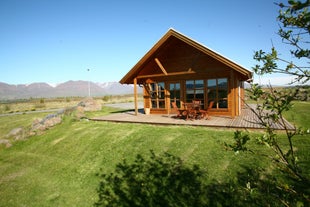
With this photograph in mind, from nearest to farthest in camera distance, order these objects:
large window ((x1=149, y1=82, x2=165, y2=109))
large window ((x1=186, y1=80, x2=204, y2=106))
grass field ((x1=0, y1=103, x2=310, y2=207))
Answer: grass field ((x1=0, y1=103, x2=310, y2=207)), large window ((x1=186, y1=80, x2=204, y2=106)), large window ((x1=149, y1=82, x2=165, y2=109))

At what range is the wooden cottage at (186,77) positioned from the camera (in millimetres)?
12531

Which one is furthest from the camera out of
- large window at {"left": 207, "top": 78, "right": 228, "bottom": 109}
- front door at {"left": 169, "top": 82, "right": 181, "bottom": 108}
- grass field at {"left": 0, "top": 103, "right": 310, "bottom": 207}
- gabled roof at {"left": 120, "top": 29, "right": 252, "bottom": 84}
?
front door at {"left": 169, "top": 82, "right": 181, "bottom": 108}

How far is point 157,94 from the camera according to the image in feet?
51.0

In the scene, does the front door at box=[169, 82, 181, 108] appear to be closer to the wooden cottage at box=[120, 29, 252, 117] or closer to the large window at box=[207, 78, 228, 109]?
the wooden cottage at box=[120, 29, 252, 117]

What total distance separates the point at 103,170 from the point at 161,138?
2.89 meters

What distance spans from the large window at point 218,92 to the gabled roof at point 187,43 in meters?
1.36

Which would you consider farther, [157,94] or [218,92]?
[157,94]

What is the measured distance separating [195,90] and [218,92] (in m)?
1.61

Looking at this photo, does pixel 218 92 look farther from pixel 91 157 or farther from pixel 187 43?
pixel 91 157

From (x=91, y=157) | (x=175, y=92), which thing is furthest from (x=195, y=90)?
(x=91, y=157)

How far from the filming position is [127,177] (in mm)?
7215

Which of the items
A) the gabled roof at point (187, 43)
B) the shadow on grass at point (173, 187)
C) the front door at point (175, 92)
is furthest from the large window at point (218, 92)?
the shadow on grass at point (173, 187)

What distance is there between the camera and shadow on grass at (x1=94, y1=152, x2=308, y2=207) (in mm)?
5184

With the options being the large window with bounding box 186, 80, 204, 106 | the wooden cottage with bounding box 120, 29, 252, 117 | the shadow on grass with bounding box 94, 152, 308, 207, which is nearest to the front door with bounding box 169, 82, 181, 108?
the wooden cottage with bounding box 120, 29, 252, 117
